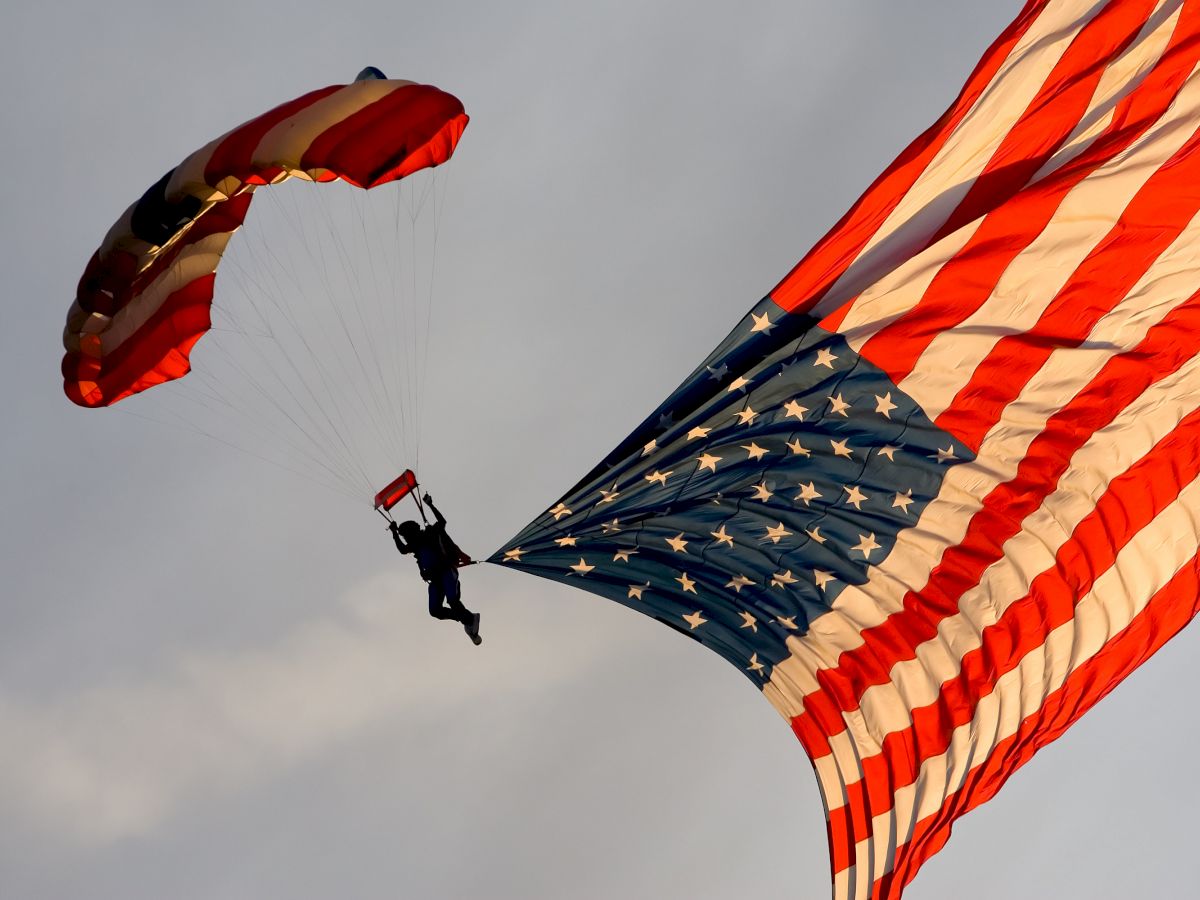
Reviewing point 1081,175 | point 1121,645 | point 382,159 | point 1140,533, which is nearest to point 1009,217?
point 1081,175

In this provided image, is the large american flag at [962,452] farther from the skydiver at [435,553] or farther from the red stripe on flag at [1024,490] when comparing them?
the skydiver at [435,553]

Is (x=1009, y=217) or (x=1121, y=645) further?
(x=1121, y=645)

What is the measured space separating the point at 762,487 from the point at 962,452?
1.62 metres

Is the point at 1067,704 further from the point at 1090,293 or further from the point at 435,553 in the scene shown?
the point at 435,553

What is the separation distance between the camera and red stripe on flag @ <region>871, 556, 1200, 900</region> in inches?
464

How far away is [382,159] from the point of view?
1111cm

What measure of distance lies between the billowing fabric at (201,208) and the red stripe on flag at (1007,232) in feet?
13.1

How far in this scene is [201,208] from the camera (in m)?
12.1

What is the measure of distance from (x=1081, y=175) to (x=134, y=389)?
27.9ft

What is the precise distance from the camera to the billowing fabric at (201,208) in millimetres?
11281

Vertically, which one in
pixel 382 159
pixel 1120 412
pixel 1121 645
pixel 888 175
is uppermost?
pixel 382 159

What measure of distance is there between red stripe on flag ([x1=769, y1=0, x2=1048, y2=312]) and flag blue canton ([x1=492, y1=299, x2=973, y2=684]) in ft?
0.88

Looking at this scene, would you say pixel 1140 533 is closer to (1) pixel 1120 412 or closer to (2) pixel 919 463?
(1) pixel 1120 412

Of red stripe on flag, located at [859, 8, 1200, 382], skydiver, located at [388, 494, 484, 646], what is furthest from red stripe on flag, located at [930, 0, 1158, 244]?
skydiver, located at [388, 494, 484, 646]
